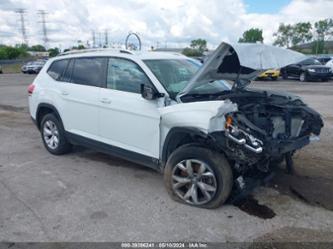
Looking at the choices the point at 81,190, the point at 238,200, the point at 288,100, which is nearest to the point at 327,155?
the point at 288,100

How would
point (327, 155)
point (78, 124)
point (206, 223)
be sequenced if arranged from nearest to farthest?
point (206, 223) < point (78, 124) < point (327, 155)

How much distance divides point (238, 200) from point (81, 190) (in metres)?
2.02

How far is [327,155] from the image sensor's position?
18.5 feet

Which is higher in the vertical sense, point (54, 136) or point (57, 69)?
point (57, 69)

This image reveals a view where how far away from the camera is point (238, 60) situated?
406 cm

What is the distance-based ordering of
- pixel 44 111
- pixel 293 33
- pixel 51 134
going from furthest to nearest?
pixel 293 33 → pixel 44 111 → pixel 51 134

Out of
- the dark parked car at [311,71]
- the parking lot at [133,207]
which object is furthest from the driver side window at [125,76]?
the dark parked car at [311,71]

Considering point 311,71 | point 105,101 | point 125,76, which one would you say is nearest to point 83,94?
point 105,101

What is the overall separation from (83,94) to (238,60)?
2.38 metres

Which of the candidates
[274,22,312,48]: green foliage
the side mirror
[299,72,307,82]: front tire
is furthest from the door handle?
[274,22,312,48]: green foliage

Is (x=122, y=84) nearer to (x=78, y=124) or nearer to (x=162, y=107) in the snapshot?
(x=162, y=107)

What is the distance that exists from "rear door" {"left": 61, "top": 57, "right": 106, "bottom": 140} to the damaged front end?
2.03 meters

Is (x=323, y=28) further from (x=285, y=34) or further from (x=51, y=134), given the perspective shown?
(x=51, y=134)

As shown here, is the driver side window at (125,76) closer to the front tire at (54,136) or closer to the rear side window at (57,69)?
the rear side window at (57,69)
